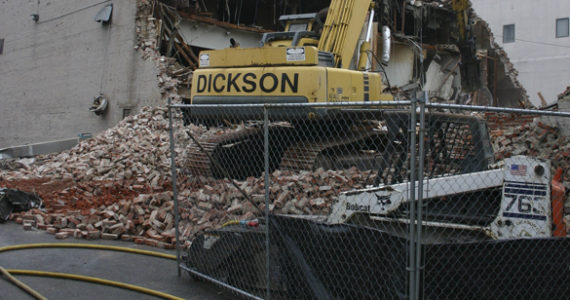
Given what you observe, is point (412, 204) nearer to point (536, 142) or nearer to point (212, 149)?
point (212, 149)

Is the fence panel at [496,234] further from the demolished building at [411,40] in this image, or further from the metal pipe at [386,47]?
the demolished building at [411,40]

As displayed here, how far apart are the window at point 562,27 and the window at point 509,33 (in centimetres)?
291

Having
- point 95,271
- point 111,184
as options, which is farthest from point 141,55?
point 95,271

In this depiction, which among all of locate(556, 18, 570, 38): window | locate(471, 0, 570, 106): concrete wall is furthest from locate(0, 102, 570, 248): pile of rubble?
locate(556, 18, 570, 38): window

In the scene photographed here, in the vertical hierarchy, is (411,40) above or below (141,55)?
above

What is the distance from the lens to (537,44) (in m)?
36.2

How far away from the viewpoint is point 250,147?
10984 millimetres

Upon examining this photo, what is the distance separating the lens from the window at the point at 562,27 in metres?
34.9

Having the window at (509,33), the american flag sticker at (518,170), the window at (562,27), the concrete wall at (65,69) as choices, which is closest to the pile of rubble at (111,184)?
the concrete wall at (65,69)

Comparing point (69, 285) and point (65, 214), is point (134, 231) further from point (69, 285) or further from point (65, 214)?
point (69, 285)

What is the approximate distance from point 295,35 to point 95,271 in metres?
6.20

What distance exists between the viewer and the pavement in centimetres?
529

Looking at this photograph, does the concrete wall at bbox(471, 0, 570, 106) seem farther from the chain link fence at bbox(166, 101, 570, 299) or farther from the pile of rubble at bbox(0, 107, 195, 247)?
the chain link fence at bbox(166, 101, 570, 299)

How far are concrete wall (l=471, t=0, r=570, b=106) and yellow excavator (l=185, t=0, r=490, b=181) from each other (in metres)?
28.1
